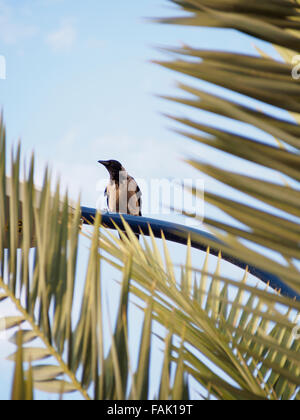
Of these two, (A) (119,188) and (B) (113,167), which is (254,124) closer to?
(B) (113,167)

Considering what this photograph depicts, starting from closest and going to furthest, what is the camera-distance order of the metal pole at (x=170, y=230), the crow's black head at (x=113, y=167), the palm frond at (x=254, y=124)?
1. the palm frond at (x=254, y=124)
2. the metal pole at (x=170, y=230)
3. the crow's black head at (x=113, y=167)

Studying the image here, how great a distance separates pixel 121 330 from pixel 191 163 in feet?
0.58

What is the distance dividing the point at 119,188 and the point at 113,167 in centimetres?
23

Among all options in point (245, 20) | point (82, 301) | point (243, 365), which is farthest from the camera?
point (243, 365)

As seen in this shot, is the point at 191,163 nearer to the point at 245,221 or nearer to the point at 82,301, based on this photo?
the point at 245,221

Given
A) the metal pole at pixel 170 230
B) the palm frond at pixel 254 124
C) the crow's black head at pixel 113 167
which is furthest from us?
the crow's black head at pixel 113 167

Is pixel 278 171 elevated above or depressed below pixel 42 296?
above

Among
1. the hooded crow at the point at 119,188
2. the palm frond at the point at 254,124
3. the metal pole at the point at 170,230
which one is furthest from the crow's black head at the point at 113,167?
the palm frond at the point at 254,124

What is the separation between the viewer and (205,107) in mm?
466

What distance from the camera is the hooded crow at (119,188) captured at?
15.1 ft

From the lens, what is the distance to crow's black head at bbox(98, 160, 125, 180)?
15.1 feet

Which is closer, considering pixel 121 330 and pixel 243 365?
pixel 121 330

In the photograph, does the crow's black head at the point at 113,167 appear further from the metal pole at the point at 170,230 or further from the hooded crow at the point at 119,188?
the metal pole at the point at 170,230

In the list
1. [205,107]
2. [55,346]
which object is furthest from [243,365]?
[205,107]
